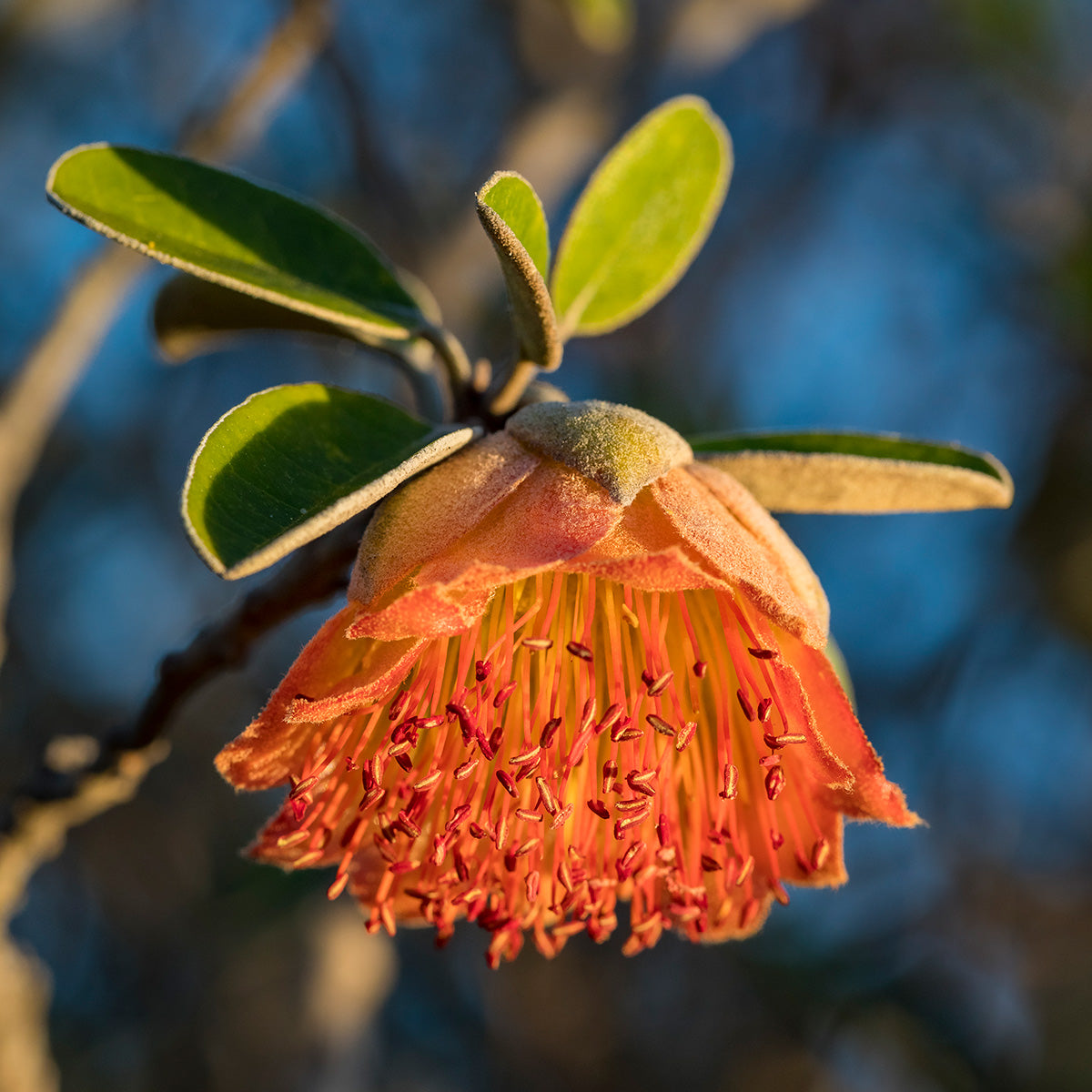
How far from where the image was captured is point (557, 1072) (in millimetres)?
3801

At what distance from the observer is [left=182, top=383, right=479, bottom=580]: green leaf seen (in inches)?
27.1

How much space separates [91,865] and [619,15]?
11.4ft

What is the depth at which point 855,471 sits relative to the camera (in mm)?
947

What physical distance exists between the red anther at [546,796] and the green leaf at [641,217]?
0.49m

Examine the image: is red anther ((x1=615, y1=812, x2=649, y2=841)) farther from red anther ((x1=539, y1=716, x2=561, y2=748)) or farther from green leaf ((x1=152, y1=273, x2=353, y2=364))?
green leaf ((x1=152, y1=273, x2=353, y2=364))

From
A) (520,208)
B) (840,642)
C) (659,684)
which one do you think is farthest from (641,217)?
(840,642)

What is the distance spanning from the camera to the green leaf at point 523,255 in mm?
770

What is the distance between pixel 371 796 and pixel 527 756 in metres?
0.13

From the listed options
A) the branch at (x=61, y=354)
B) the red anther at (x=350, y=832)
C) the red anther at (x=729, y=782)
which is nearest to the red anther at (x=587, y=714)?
the red anther at (x=729, y=782)

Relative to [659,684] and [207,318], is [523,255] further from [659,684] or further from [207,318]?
[207,318]

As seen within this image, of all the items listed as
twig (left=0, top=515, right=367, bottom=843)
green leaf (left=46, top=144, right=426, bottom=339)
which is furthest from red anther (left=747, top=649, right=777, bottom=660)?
green leaf (left=46, top=144, right=426, bottom=339)

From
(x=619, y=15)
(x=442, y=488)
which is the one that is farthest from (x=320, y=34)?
(x=442, y=488)

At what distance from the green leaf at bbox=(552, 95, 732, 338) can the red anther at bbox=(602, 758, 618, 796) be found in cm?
46

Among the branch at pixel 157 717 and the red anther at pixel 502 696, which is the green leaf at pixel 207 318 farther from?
the red anther at pixel 502 696
